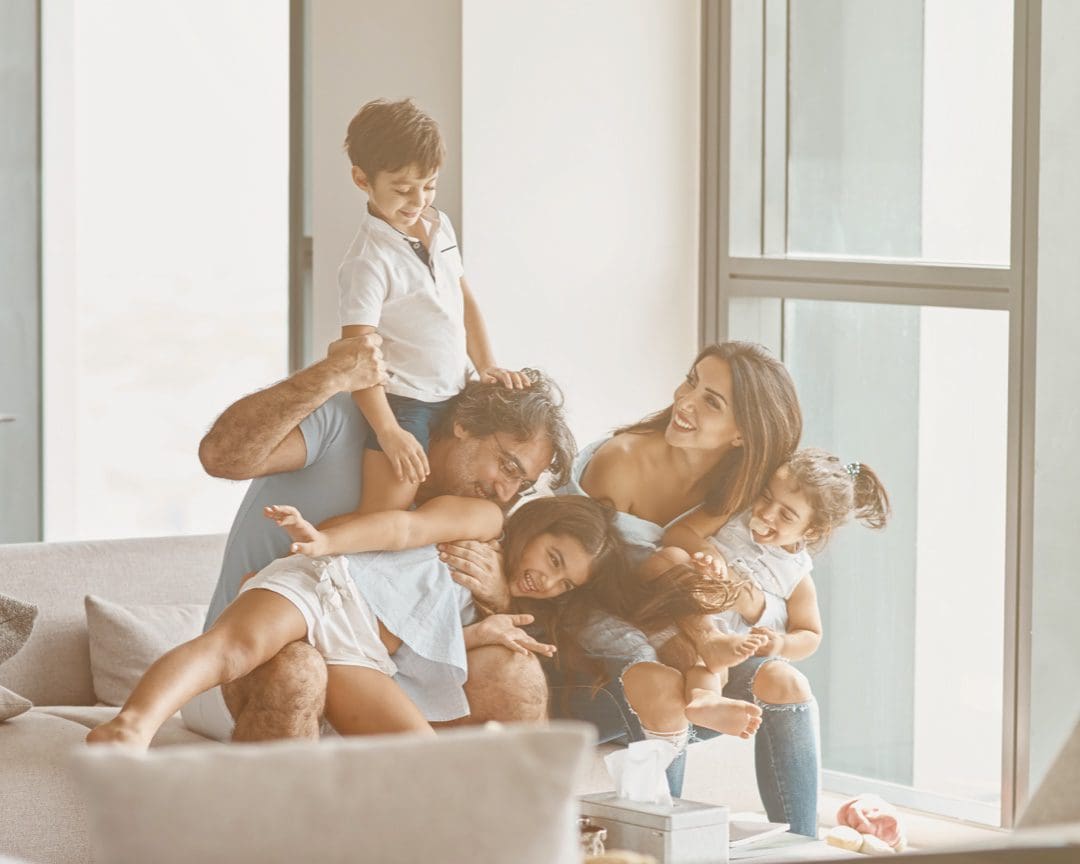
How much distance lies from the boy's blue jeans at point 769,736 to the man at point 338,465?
0.14 meters

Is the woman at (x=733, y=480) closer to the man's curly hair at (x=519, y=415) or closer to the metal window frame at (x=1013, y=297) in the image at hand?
the man's curly hair at (x=519, y=415)

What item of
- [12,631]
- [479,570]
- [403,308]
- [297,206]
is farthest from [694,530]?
[297,206]

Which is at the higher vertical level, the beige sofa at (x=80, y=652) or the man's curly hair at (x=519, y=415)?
the man's curly hair at (x=519, y=415)

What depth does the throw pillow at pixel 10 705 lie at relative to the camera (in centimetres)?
325

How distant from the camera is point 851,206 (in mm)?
4227

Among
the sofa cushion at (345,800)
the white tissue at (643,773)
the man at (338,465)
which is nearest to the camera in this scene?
the sofa cushion at (345,800)

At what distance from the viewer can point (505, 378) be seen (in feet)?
10.5

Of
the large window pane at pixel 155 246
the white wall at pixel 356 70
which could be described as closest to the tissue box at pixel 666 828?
the white wall at pixel 356 70

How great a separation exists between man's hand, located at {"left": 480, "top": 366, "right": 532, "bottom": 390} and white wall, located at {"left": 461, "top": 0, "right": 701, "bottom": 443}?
84cm

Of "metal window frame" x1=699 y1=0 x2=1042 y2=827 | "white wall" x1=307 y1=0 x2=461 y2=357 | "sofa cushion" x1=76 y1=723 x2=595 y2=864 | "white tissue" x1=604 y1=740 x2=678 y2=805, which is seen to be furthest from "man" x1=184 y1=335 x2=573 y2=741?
"sofa cushion" x1=76 y1=723 x2=595 y2=864

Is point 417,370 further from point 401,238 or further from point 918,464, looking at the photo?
point 918,464

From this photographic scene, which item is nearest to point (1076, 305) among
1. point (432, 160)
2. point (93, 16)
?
point (432, 160)

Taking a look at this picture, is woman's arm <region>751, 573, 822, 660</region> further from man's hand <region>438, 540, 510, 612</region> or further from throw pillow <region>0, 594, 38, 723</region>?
throw pillow <region>0, 594, 38, 723</region>

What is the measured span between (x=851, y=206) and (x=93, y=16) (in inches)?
76.6
